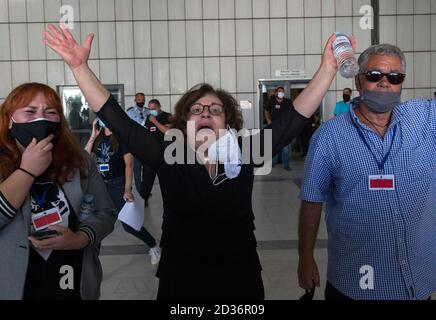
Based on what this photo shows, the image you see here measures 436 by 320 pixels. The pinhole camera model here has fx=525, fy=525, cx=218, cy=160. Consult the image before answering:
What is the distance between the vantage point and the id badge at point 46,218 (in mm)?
2344

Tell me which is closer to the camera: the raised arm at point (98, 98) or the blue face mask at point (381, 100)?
the raised arm at point (98, 98)

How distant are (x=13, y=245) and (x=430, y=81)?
1665 cm

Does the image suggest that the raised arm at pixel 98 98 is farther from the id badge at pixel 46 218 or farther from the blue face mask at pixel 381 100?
the blue face mask at pixel 381 100

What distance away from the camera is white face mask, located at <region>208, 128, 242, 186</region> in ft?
8.02

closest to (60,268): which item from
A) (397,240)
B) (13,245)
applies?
(13,245)

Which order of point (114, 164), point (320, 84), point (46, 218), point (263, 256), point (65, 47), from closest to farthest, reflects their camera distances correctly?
1. point (65, 47)
2. point (46, 218)
3. point (320, 84)
4. point (263, 256)
5. point (114, 164)

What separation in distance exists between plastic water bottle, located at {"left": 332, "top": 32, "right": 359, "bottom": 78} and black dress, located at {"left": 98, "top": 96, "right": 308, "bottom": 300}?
0.68 metres

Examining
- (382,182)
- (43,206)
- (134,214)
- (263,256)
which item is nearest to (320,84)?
(382,182)

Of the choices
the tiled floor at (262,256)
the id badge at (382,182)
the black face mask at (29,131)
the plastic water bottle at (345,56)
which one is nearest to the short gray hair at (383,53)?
the plastic water bottle at (345,56)

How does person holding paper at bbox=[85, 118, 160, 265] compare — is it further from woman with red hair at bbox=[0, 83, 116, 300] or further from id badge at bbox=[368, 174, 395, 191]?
id badge at bbox=[368, 174, 395, 191]

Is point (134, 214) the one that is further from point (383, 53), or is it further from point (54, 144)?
point (383, 53)

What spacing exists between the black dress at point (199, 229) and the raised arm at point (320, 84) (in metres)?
0.45

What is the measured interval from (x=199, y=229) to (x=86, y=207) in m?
0.59

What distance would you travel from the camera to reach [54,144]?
2.45 m
